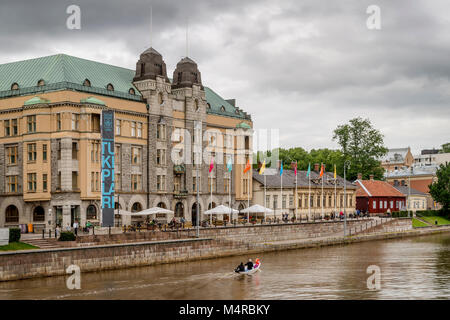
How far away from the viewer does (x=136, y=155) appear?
80438mm

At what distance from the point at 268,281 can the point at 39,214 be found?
1344 inches

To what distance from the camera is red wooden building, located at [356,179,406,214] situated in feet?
421

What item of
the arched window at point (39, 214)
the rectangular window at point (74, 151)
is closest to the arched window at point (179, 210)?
the rectangular window at point (74, 151)

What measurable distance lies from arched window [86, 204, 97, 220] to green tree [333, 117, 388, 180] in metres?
83.4

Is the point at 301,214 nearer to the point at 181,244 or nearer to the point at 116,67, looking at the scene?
the point at 116,67

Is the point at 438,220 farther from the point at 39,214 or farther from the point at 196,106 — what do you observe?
the point at 39,214

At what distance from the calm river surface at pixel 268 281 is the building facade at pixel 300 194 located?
33246 millimetres

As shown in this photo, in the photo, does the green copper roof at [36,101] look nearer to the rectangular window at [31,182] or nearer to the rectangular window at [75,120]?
the rectangular window at [75,120]

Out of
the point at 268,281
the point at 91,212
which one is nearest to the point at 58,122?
the point at 91,212

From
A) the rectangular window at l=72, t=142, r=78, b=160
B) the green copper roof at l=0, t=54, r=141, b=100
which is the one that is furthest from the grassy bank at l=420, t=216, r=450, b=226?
the rectangular window at l=72, t=142, r=78, b=160

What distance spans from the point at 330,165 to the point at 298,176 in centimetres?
3150

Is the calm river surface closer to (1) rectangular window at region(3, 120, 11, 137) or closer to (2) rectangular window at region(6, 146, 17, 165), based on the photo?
(2) rectangular window at region(6, 146, 17, 165)

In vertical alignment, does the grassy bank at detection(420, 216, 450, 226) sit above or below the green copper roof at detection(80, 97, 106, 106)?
below
